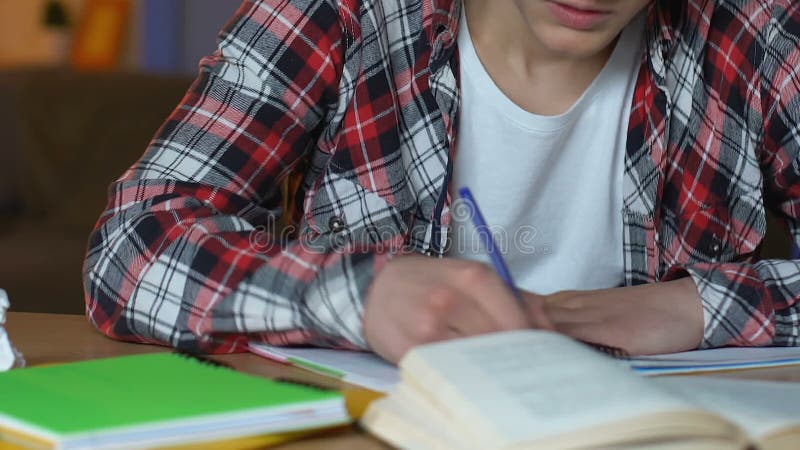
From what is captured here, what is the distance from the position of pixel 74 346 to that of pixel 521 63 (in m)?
0.64

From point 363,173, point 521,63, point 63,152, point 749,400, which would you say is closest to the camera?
point 749,400

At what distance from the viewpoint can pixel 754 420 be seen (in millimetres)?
668

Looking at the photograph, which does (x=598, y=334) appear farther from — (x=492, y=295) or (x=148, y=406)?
(x=148, y=406)

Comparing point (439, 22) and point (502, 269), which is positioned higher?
point (439, 22)

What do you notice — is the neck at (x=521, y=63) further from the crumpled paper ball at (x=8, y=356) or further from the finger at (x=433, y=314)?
the crumpled paper ball at (x=8, y=356)

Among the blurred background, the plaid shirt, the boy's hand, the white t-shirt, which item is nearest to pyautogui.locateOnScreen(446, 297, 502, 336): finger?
the boy's hand

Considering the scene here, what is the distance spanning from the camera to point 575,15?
3.62ft

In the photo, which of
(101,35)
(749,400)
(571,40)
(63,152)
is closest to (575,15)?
(571,40)

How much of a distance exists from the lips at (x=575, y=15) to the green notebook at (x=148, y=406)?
21.2 inches

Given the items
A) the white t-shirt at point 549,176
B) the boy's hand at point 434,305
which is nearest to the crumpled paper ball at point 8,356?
the boy's hand at point 434,305

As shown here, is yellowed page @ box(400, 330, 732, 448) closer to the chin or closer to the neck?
the chin

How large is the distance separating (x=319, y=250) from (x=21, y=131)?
7.91 feet

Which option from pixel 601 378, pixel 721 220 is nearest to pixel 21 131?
pixel 721 220

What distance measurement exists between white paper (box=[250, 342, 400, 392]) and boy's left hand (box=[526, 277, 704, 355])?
0.51 ft
